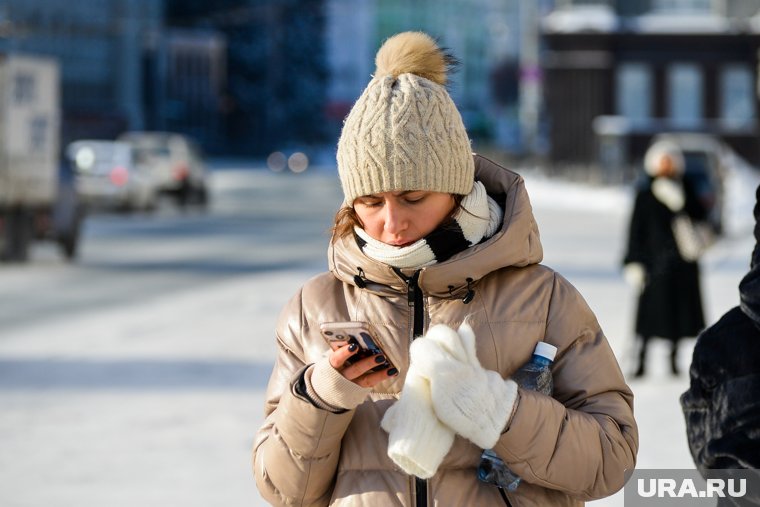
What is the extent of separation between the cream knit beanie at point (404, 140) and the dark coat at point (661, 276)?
8.10 m

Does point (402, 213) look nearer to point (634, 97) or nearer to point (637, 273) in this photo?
point (637, 273)

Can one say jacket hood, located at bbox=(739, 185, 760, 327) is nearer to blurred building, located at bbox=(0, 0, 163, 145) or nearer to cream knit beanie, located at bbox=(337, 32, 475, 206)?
cream knit beanie, located at bbox=(337, 32, 475, 206)

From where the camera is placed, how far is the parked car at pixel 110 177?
1393 inches

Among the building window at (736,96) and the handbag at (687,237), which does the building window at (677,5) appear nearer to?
the building window at (736,96)

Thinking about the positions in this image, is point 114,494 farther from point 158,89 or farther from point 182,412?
point 158,89

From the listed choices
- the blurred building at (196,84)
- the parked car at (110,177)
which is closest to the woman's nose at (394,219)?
the parked car at (110,177)

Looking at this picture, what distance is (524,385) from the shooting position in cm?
311

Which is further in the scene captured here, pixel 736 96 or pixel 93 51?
pixel 93 51

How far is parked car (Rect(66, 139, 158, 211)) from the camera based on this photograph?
3538cm

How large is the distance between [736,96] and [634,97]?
3.37 m

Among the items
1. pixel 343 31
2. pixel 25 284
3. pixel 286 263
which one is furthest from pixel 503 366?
pixel 343 31

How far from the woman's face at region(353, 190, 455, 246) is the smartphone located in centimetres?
23

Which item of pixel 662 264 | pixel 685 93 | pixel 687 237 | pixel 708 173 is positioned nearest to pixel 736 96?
pixel 685 93

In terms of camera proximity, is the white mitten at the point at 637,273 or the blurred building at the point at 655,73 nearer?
the white mitten at the point at 637,273
